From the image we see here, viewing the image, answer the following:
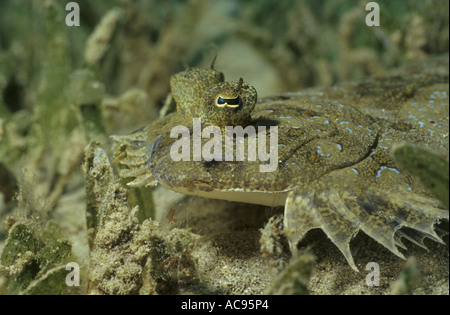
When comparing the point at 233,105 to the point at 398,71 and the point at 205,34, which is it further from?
the point at 205,34

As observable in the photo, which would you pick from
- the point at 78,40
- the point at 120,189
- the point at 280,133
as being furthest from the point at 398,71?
the point at 78,40

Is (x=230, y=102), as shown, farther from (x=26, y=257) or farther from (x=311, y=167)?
(x=26, y=257)

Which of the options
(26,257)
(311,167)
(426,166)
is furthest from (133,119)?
(426,166)

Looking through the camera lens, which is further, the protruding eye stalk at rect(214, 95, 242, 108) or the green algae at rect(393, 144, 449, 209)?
the protruding eye stalk at rect(214, 95, 242, 108)

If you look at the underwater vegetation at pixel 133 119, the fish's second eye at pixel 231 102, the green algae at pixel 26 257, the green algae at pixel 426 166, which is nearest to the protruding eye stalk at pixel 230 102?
the fish's second eye at pixel 231 102

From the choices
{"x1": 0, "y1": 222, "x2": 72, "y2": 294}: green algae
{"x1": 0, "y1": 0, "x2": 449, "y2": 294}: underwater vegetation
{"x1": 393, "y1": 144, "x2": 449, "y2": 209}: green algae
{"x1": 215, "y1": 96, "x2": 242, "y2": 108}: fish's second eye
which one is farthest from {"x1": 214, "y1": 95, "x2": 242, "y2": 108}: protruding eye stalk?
{"x1": 0, "y1": 222, "x2": 72, "y2": 294}: green algae

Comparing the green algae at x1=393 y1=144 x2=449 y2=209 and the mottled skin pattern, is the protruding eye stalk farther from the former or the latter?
the green algae at x1=393 y1=144 x2=449 y2=209

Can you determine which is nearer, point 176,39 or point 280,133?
point 280,133
